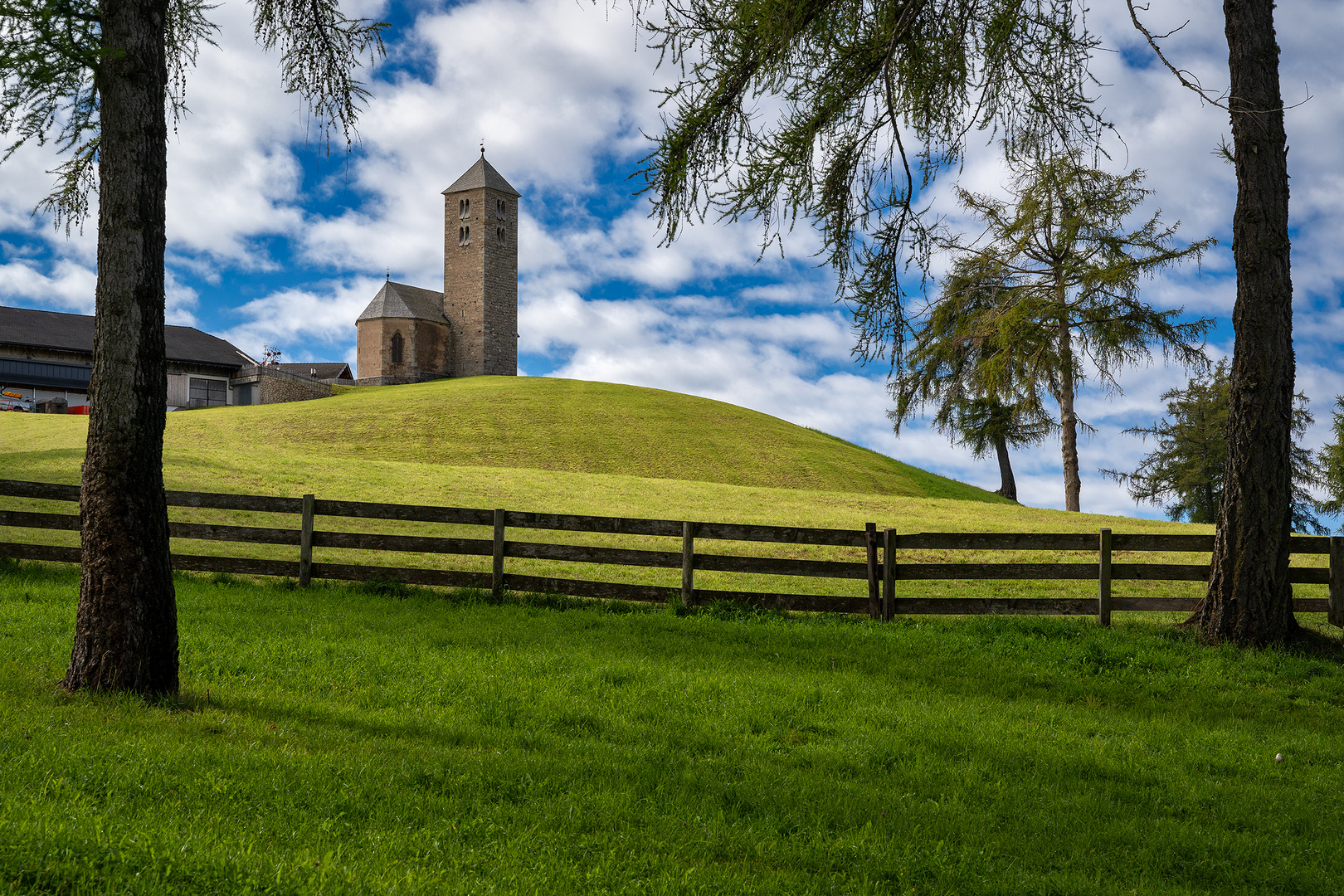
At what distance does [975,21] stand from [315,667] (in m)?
8.86

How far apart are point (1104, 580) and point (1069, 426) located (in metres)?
20.0

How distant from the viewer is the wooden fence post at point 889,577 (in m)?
10.9

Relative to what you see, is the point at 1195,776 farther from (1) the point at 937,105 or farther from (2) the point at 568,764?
(1) the point at 937,105

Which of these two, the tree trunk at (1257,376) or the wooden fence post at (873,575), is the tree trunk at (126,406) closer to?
the wooden fence post at (873,575)

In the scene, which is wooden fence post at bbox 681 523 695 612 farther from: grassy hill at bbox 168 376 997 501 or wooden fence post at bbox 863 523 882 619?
grassy hill at bbox 168 376 997 501

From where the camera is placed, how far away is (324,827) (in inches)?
169

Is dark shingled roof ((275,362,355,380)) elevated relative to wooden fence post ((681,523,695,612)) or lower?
elevated

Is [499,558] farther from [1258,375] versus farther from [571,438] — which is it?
[571,438]

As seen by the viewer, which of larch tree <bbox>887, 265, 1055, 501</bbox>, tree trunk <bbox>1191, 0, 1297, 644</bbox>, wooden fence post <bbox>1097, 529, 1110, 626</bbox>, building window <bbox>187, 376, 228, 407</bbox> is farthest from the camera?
building window <bbox>187, 376, 228, 407</bbox>

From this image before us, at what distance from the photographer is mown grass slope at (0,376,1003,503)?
108ft

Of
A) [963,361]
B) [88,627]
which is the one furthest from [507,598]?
[963,361]

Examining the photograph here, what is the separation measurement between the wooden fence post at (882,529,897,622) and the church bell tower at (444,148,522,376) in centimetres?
6660

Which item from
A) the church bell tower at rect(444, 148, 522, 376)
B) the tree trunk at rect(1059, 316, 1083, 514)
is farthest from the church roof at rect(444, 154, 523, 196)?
the tree trunk at rect(1059, 316, 1083, 514)

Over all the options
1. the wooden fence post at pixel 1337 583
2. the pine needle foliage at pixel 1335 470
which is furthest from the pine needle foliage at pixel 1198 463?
the wooden fence post at pixel 1337 583
